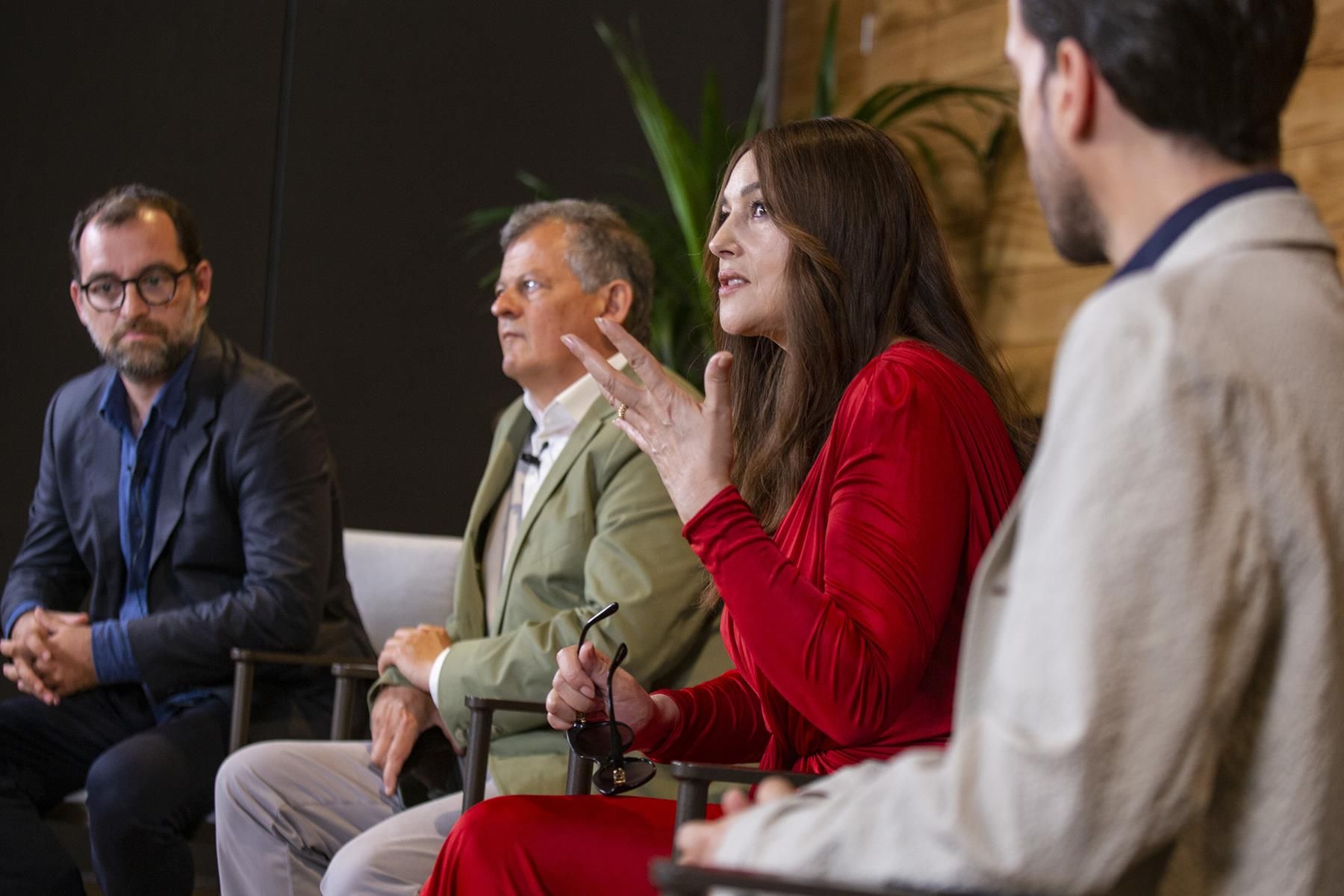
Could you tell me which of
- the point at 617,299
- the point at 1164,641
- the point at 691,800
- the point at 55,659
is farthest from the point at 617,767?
the point at 55,659

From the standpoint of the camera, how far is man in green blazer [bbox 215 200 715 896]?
7.20ft

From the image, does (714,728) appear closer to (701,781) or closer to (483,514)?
(701,781)

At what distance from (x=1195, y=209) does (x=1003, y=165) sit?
3369 millimetres

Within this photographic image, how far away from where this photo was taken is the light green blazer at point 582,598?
219 cm

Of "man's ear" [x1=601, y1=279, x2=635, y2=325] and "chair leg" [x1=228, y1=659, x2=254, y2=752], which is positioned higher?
"man's ear" [x1=601, y1=279, x2=635, y2=325]

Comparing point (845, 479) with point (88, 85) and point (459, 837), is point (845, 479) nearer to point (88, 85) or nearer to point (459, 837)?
point (459, 837)

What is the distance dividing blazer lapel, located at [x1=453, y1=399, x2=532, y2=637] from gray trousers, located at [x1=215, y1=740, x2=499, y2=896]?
0.31 m

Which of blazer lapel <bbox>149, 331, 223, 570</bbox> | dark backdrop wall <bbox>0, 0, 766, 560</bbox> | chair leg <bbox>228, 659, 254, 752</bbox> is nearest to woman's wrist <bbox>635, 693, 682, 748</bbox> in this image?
chair leg <bbox>228, 659, 254, 752</bbox>

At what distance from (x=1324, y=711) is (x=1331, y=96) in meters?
2.82

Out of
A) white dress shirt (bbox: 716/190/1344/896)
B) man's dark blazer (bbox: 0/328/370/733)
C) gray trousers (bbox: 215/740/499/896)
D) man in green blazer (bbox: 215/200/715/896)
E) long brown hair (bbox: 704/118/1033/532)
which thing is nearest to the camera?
white dress shirt (bbox: 716/190/1344/896)

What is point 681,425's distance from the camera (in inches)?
57.2

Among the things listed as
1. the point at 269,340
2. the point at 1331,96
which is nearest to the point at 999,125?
the point at 1331,96

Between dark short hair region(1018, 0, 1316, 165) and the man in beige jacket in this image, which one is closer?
the man in beige jacket

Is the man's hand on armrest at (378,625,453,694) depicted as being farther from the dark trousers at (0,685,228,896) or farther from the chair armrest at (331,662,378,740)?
the dark trousers at (0,685,228,896)
